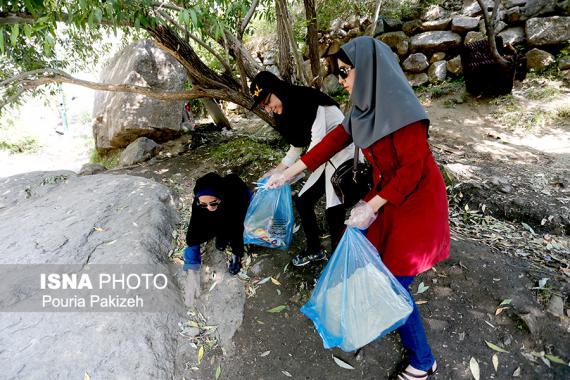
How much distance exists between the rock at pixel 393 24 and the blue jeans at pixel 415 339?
7.64 m

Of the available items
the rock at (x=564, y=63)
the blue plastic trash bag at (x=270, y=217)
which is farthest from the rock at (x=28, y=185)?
the rock at (x=564, y=63)

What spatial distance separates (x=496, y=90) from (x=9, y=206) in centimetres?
796

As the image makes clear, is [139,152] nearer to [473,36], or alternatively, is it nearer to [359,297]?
[359,297]

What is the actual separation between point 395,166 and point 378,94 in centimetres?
33

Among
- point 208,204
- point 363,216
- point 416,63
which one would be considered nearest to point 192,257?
point 208,204

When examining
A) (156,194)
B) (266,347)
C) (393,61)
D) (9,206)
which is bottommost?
(9,206)

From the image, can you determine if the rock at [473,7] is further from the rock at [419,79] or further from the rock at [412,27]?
the rock at [419,79]

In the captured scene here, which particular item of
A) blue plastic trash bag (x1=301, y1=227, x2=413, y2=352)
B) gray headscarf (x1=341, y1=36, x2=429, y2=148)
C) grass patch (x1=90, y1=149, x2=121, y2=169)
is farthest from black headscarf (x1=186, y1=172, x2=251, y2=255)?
grass patch (x1=90, y1=149, x2=121, y2=169)

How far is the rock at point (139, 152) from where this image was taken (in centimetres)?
568

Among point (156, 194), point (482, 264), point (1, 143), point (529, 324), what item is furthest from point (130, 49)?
point (529, 324)

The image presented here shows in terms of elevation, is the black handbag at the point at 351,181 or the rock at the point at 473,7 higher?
the rock at the point at 473,7

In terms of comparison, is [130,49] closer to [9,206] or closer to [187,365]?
[9,206]

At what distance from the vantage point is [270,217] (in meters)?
2.58

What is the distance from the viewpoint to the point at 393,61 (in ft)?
4.94
